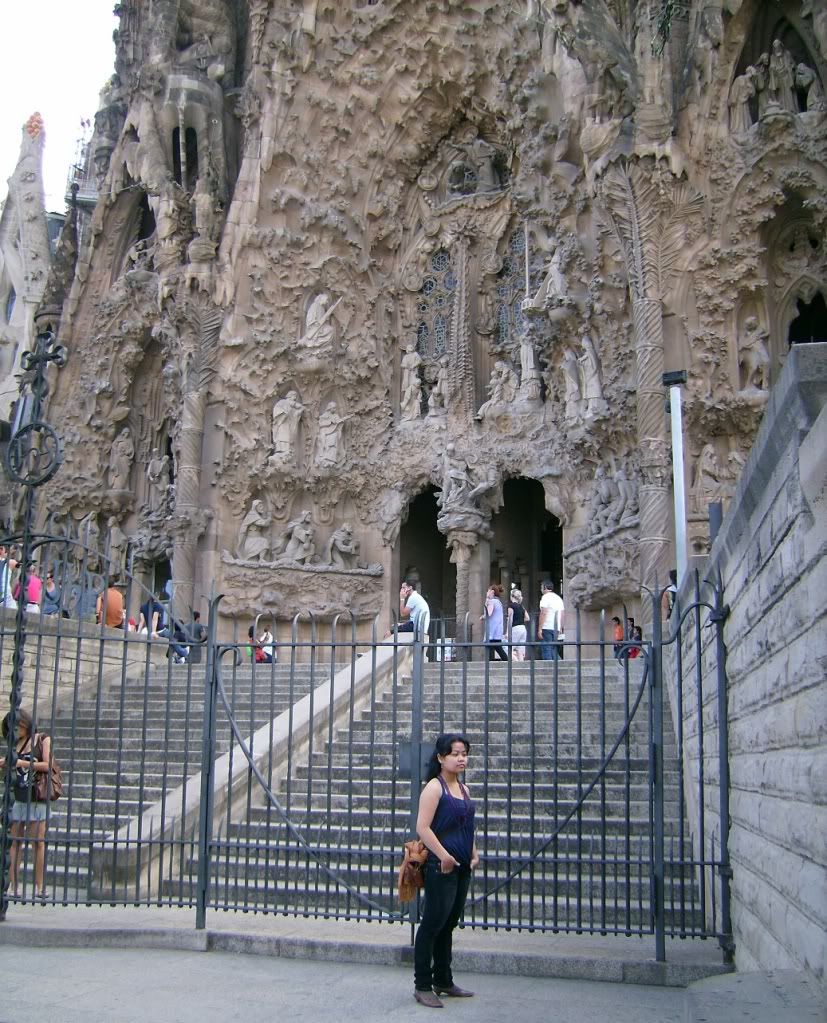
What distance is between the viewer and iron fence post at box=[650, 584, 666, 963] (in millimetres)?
5238

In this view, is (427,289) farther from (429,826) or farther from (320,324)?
(429,826)

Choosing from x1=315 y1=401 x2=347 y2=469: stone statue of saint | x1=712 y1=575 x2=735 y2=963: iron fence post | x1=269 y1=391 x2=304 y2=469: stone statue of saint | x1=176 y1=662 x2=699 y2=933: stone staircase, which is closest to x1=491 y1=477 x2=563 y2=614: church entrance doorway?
x1=315 y1=401 x2=347 y2=469: stone statue of saint

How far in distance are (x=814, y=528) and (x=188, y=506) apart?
17.3 meters

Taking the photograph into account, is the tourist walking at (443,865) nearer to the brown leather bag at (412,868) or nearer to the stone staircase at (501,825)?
the brown leather bag at (412,868)

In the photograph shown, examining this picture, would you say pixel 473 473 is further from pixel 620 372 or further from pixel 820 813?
pixel 820 813

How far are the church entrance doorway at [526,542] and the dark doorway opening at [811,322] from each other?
6975mm

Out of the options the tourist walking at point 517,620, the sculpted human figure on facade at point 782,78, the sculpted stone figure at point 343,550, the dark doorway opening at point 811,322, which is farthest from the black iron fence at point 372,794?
the sculpted human figure on facade at point 782,78

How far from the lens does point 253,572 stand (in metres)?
19.7

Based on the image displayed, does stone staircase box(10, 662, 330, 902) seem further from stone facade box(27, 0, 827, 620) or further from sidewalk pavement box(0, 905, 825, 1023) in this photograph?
stone facade box(27, 0, 827, 620)

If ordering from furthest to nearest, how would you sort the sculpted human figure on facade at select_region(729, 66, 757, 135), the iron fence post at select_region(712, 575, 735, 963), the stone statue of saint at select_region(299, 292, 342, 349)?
the stone statue of saint at select_region(299, 292, 342, 349) → the sculpted human figure on facade at select_region(729, 66, 757, 135) → the iron fence post at select_region(712, 575, 735, 963)

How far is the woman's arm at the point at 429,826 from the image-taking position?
4.80 metres

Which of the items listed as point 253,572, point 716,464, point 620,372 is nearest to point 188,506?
point 253,572

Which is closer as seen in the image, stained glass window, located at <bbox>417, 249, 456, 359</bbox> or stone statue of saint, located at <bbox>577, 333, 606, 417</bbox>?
stone statue of saint, located at <bbox>577, 333, 606, 417</bbox>

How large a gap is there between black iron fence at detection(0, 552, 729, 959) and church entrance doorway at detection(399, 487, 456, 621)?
10.6 meters
